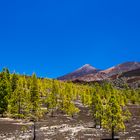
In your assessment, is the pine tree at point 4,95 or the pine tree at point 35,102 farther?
the pine tree at point 4,95

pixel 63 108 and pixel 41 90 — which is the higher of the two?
pixel 41 90

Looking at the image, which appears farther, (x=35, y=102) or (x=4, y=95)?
(x=4, y=95)

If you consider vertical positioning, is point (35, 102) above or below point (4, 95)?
below

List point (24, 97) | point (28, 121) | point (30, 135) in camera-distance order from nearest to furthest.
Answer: point (30, 135)
point (28, 121)
point (24, 97)

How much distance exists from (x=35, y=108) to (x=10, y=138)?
41.2 feet

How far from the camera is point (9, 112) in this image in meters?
114

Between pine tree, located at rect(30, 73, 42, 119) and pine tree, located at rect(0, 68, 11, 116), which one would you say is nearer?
pine tree, located at rect(30, 73, 42, 119)

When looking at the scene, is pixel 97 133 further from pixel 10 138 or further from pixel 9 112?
pixel 9 112

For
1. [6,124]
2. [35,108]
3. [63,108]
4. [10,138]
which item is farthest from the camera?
[63,108]

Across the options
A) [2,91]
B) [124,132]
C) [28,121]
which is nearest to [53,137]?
[124,132]

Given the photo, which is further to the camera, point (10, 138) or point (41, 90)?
point (41, 90)

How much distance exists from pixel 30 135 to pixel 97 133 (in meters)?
16.5

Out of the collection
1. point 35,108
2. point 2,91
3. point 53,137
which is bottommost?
point 53,137

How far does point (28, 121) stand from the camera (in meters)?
106
